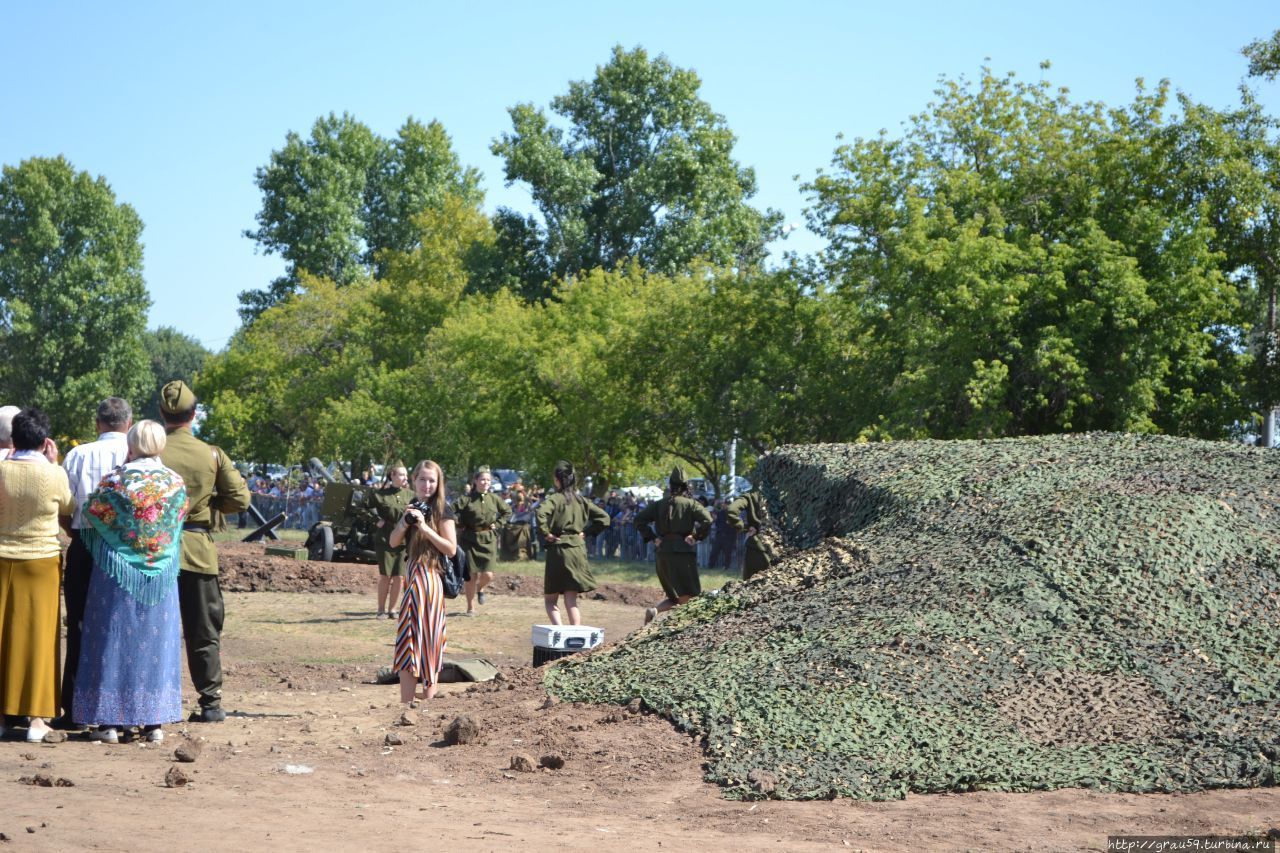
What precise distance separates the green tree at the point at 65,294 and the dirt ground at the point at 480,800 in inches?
2234

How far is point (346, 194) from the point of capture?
64.0 m

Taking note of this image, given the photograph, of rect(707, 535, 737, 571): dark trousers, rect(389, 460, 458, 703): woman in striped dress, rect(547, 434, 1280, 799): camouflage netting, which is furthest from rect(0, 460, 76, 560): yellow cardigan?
rect(707, 535, 737, 571): dark trousers

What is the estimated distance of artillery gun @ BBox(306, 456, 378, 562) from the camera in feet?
81.0

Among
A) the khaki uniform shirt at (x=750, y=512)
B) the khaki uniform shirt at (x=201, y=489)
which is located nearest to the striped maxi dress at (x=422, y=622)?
the khaki uniform shirt at (x=201, y=489)

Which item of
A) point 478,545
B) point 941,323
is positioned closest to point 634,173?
point 941,323

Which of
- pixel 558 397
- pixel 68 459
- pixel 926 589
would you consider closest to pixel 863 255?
pixel 558 397

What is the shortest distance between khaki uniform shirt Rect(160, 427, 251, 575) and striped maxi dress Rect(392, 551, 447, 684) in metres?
1.32

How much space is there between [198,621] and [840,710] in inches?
151

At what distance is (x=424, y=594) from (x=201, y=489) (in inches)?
66.0

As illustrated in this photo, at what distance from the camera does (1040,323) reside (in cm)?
2570

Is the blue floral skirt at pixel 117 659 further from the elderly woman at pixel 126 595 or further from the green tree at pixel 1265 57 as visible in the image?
the green tree at pixel 1265 57

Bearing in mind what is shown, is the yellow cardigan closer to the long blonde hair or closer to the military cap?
the military cap

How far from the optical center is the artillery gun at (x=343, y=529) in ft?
81.0

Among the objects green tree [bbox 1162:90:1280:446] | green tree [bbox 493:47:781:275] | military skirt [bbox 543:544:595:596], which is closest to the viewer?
military skirt [bbox 543:544:595:596]
